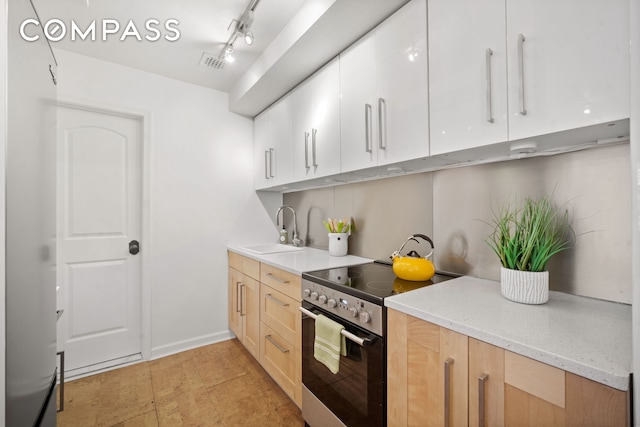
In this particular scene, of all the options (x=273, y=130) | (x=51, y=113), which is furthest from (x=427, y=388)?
(x=273, y=130)

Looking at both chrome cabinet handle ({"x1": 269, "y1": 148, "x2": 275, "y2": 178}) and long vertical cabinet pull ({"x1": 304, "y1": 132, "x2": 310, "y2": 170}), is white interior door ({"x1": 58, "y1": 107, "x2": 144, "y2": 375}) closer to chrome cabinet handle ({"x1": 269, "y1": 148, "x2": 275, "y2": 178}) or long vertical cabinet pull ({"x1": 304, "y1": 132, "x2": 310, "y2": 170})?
chrome cabinet handle ({"x1": 269, "y1": 148, "x2": 275, "y2": 178})

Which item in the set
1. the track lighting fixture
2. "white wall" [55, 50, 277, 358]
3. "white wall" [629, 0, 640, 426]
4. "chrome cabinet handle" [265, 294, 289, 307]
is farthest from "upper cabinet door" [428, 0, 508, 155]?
"white wall" [55, 50, 277, 358]

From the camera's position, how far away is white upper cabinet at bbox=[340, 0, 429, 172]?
131 centimetres

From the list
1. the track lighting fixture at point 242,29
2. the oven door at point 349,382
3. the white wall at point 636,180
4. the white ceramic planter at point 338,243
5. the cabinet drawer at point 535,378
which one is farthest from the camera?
the white ceramic planter at point 338,243

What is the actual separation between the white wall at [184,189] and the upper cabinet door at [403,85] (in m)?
1.78

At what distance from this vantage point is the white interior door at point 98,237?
7.08 feet

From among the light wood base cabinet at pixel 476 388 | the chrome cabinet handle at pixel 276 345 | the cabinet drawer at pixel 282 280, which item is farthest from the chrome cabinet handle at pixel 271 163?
the light wood base cabinet at pixel 476 388

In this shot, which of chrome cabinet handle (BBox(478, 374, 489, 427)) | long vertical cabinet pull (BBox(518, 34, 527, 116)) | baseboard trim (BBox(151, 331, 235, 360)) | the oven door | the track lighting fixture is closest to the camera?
chrome cabinet handle (BBox(478, 374, 489, 427))

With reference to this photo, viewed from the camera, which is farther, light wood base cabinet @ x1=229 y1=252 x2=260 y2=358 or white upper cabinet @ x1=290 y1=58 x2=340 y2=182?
light wood base cabinet @ x1=229 y1=252 x2=260 y2=358

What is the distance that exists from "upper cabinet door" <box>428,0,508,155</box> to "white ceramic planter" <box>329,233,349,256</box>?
1046 mm

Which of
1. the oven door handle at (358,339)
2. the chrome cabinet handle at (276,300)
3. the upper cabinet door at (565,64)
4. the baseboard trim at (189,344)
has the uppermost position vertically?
the upper cabinet door at (565,64)

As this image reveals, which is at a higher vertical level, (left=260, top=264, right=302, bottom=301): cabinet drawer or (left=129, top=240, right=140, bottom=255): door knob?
(left=129, top=240, right=140, bottom=255): door knob

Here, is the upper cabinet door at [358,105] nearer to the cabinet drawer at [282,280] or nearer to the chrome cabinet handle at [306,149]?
the chrome cabinet handle at [306,149]

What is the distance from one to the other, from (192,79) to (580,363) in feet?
9.83
